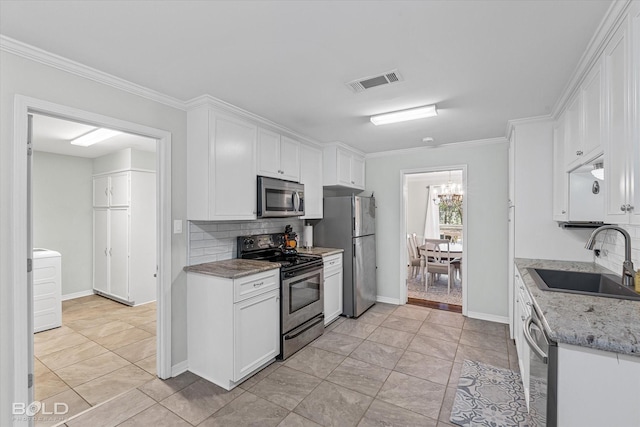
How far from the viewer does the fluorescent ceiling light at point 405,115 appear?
2.81m

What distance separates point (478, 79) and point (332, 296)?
2868 mm

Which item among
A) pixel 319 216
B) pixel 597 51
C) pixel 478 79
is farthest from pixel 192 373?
pixel 597 51

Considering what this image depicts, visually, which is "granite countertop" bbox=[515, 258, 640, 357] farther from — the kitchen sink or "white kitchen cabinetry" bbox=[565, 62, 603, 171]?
"white kitchen cabinetry" bbox=[565, 62, 603, 171]

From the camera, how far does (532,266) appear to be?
103 inches

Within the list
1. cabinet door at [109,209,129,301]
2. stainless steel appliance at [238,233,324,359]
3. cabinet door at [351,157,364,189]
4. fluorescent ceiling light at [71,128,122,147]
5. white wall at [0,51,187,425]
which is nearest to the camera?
white wall at [0,51,187,425]

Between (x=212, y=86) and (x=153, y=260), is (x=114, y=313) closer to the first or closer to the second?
(x=153, y=260)

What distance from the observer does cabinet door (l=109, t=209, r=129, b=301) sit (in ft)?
15.5

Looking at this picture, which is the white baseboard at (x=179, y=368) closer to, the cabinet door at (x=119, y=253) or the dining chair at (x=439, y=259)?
the cabinet door at (x=119, y=253)

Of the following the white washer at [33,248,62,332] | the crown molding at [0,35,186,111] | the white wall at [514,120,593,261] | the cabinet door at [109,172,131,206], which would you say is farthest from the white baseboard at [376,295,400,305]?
the white washer at [33,248,62,332]

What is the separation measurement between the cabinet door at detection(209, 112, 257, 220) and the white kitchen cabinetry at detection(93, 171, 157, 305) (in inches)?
108

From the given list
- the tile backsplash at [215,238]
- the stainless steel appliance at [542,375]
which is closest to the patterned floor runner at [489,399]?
the stainless steel appliance at [542,375]

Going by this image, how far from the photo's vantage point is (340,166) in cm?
430

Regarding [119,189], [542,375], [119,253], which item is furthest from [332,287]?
[119,189]

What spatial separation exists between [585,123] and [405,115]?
137 centimetres
